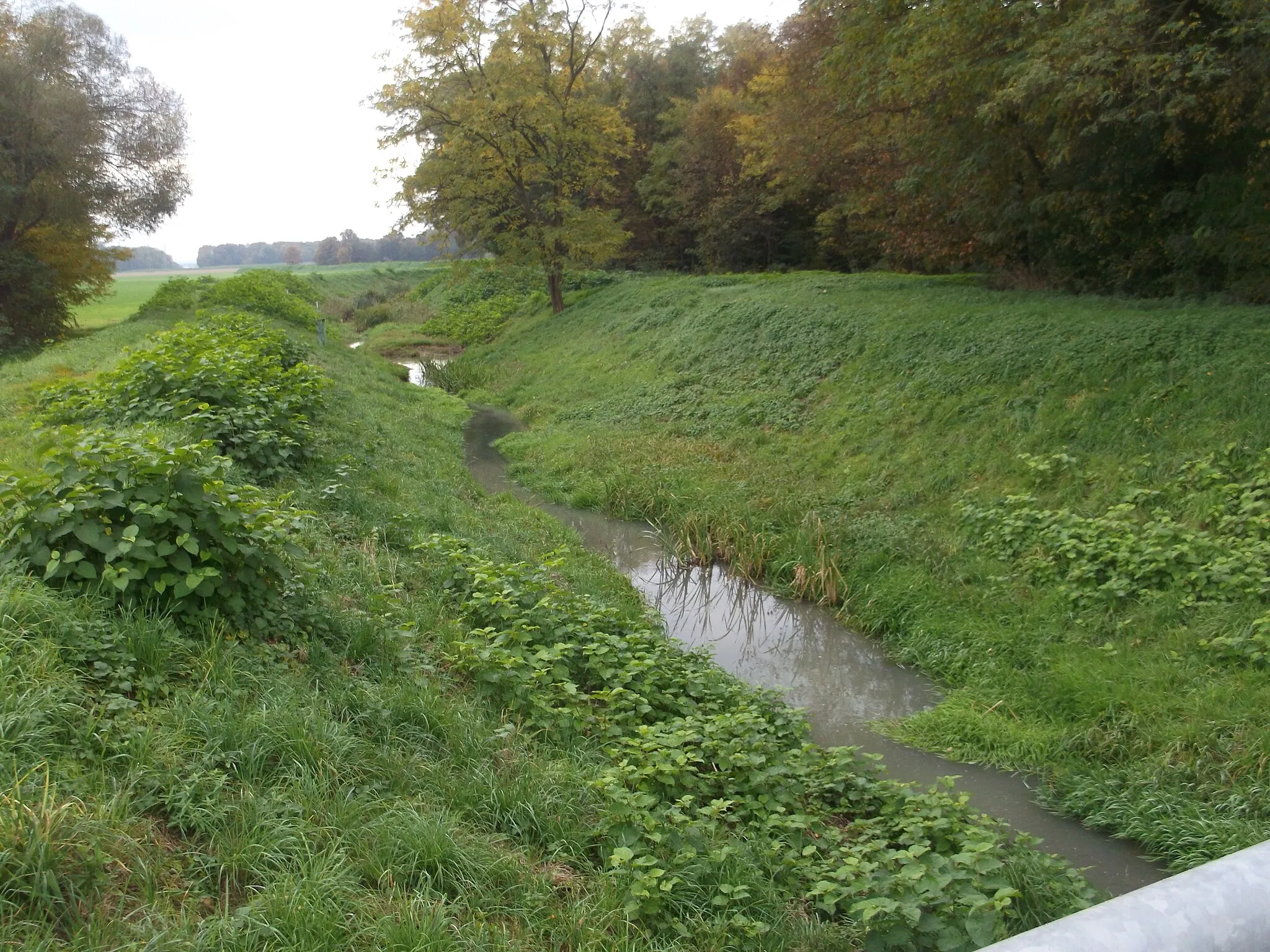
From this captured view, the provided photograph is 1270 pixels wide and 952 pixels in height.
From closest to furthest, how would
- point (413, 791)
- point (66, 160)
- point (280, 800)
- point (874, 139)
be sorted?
point (280, 800), point (413, 791), point (874, 139), point (66, 160)

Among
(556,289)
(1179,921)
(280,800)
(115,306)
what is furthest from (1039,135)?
(115,306)

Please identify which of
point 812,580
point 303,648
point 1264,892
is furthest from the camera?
point 812,580

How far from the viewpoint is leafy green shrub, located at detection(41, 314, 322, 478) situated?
898 cm

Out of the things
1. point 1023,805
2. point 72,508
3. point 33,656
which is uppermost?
point 72,508

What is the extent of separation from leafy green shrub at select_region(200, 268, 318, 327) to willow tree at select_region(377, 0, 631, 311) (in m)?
5.11

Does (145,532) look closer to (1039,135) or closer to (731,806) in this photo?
(731,806)

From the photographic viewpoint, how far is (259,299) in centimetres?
2859

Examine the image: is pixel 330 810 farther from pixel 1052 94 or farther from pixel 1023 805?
pixel 1052 94

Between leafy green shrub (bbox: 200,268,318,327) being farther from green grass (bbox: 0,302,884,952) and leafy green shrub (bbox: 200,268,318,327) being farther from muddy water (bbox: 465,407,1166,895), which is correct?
green grass (bbox: 0,302,884,952)

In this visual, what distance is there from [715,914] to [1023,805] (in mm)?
3233

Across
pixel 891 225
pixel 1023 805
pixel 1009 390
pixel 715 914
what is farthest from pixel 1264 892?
pixel 891 225

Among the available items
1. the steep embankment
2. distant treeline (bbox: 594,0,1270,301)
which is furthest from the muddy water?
distant treeline (bbox: 594,0,1270,301)

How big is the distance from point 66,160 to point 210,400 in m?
19.0

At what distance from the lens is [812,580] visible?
9781 mm
